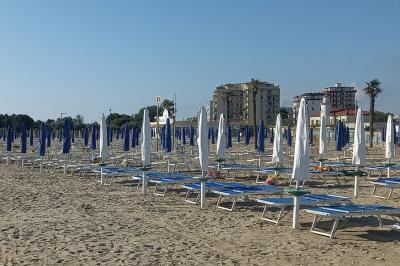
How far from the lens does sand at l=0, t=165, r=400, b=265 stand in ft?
22.5

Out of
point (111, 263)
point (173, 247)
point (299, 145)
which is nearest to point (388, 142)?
point (299, 145)

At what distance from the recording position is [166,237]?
8258 mm

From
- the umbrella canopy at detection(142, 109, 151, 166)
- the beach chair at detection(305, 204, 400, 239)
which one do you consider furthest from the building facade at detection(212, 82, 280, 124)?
the beach chair at detection(305, 204, 400, 239)

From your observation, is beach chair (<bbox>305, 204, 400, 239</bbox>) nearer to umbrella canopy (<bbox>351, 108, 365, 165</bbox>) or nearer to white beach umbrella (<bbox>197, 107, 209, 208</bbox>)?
white beach umbrella (<bbox>197, 107, 209, 208</bbox>)

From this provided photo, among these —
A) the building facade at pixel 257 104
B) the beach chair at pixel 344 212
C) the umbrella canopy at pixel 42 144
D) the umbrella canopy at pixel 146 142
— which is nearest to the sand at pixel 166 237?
the beach chair at pixel 344 212

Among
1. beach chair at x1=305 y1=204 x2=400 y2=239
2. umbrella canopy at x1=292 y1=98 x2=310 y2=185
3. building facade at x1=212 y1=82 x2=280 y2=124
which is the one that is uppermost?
building facade at x1=212 y1=82 x2=280 y2=124

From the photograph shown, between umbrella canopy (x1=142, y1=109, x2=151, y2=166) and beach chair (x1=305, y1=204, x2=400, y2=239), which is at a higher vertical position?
umbrella canopy (x1=142, y1=109, x2=151, y2=166)

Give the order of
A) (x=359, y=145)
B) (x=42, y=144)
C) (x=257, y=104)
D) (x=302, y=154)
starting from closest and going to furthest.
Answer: (x=302, y=154) → (x=359, y=145) → (x=42, y=144) → (x=257, y=104)

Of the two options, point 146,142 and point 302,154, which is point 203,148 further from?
point 302,154

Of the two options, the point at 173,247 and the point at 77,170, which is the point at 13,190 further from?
the point at 173,247

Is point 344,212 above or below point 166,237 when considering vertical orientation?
above

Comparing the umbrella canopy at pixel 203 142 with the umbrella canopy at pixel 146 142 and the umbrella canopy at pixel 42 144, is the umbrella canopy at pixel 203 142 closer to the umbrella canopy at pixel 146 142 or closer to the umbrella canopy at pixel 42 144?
the umbrella canopy at pixel 146 142

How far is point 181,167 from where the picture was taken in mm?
22141

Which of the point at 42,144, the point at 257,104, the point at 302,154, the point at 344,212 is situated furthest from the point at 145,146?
the point at 257,104
